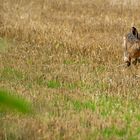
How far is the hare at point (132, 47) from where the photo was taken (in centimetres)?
959

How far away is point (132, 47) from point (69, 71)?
1.89 m

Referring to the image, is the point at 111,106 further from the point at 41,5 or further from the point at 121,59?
the point at 41,5

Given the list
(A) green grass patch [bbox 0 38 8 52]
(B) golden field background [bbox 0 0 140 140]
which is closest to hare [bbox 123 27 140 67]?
(B) golden field background [bbox 0 0 140 140]

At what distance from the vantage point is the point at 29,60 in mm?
9250

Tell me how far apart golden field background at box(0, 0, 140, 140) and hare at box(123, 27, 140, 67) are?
0.36 metres

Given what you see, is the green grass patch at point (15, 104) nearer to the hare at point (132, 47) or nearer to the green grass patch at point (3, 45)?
the green grass patch at point (3, 45)

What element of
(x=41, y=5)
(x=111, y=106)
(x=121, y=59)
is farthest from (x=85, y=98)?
(x=41, y=5)

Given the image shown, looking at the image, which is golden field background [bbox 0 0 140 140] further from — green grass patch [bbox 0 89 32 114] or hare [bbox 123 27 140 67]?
hare [bbox 123 27 140 67]

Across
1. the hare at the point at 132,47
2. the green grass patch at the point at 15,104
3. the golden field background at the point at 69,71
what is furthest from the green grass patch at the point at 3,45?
the hare at the point at 132,47

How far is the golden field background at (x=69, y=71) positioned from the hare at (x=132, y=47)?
359 mm

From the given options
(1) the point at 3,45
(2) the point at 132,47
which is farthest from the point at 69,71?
(1) the point at 3,45

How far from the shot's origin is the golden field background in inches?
184

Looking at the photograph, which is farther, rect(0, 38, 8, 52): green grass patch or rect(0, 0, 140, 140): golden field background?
rect(0, 0, 140, 140): golden field background

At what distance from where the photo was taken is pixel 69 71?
27.6 ft
